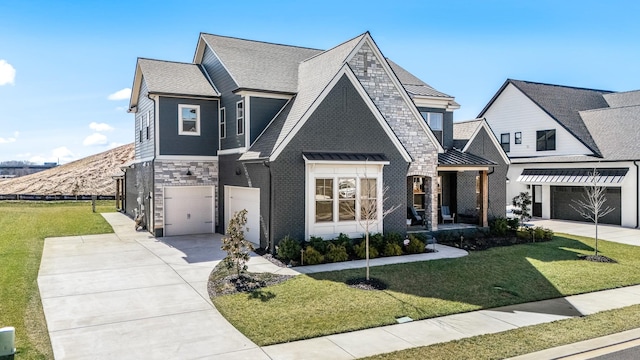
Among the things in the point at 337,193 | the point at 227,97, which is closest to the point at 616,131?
the point at 337,193

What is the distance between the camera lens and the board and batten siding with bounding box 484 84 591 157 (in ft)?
91.8

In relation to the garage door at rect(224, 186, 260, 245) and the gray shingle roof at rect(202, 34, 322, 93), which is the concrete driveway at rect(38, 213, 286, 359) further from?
the gray shingle roof at rect(202, 34, 322, 93)

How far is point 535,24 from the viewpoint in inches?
770

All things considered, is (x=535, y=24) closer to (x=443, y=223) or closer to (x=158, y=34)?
(x=443, y=223)

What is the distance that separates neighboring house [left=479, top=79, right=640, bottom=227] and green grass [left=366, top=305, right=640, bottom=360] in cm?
1761

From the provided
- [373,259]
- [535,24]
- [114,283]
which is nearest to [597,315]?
[373,259]

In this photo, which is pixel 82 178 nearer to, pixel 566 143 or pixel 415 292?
pixel 566 143

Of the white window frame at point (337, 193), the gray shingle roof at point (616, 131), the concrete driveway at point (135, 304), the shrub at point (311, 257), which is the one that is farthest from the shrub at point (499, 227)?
the concrete driveway at point (135, 304)

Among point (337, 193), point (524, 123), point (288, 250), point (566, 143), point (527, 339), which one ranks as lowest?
point (527, 339)

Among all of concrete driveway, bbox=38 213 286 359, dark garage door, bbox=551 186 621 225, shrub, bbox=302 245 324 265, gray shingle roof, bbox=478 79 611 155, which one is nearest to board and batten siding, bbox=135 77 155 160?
concrete driveway, bbox=38 213 286 359

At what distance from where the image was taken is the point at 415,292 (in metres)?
11.2

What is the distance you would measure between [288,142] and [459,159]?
9.18m

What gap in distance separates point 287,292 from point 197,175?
11.0 meters

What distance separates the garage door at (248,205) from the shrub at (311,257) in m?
3.05
